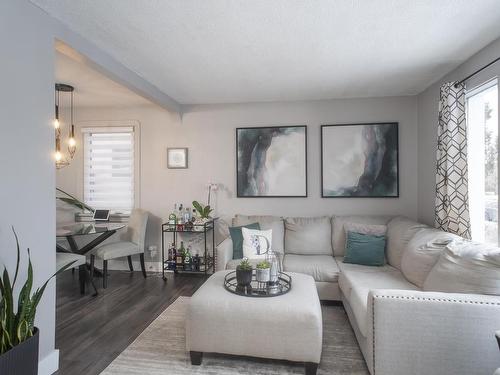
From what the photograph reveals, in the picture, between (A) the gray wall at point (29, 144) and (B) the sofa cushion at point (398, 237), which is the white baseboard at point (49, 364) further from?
(B) the sofa cushion at point (398, 237)

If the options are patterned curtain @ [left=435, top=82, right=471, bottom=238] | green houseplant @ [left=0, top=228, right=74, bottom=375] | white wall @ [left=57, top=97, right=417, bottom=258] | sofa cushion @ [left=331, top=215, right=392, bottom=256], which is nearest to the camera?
green houseplant @ [left=0, top=228, right=74, bottom=375]

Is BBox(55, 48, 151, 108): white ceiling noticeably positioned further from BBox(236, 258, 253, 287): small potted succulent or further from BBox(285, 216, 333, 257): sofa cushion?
BBox(285, 216, 333, 257): sofa cushion

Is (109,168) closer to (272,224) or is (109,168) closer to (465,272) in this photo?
(272,224)

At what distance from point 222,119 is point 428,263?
305 cm

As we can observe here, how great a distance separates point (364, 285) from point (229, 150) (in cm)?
254

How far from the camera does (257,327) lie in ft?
6.48

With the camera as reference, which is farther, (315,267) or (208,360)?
(315,267)

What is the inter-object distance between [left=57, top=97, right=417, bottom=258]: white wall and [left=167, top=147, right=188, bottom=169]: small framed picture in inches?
3.0

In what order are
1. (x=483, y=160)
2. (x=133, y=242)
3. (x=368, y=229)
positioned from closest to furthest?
(x=483, y=160) → (x=368, y=229) → (x=133, y=242)

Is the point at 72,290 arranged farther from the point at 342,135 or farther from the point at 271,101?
the point at 342,135

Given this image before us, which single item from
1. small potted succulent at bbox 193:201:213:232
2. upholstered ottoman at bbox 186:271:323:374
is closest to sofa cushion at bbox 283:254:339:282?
upholstered ottoman at bbox 186:271:323:374

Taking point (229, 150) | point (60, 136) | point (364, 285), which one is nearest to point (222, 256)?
point (364, 285)

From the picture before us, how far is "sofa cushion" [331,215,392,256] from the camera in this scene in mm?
3633

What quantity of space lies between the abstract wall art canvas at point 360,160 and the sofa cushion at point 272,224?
0.79 m
